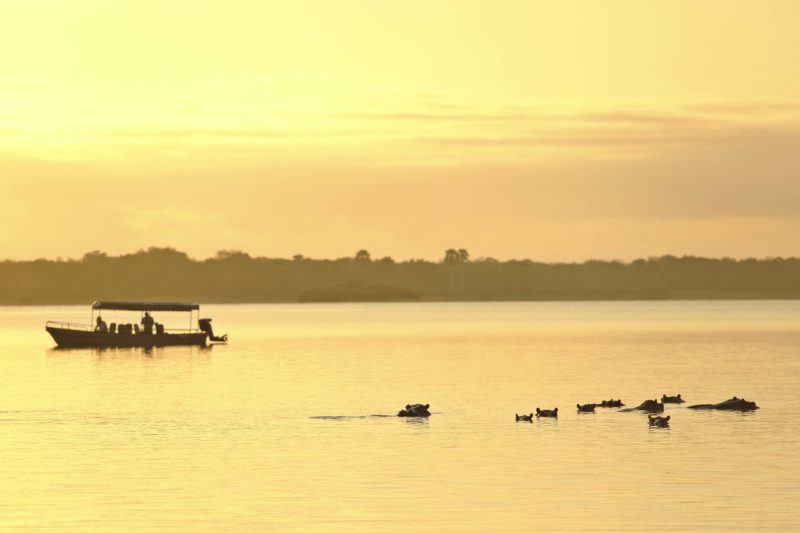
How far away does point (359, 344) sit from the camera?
157500 millimetres

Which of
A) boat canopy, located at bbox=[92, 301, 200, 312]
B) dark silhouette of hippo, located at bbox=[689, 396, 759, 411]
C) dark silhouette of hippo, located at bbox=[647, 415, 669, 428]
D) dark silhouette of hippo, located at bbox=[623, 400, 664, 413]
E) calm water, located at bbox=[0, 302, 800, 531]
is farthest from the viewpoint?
boat canopy, located at bbox=[92, 301, 200, 312]

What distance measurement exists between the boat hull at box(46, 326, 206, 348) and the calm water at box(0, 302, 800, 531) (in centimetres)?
3269

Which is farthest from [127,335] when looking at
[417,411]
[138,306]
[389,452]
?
[389,452]

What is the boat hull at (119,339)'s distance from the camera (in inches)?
5359

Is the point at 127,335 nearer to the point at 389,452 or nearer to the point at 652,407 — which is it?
the point at 652,407

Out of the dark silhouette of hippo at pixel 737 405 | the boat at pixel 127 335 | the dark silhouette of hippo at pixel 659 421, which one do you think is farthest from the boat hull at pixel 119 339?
the dark silhouette of hippo at pixel 659 421

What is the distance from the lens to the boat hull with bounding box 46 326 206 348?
136125 mm

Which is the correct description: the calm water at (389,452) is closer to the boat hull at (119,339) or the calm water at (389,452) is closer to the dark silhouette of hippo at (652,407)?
the dark silhouette of hippo at (652,407)

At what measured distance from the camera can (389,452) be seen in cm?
5003

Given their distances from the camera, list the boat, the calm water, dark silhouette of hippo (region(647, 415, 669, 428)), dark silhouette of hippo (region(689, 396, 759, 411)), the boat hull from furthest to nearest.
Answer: the boat hull, the boat, dark silhouette of hippo (region(689, 396, 759, 411)), dark silhouette of hippo (region(647, 415, 669, 428)), the calm water

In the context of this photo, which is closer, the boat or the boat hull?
the boat

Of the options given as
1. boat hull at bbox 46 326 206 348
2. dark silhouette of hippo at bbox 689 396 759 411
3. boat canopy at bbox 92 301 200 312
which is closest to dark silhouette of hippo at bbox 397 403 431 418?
dark silhouette of hippo at bbox 689 396 759 411

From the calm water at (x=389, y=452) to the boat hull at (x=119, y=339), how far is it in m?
32.7

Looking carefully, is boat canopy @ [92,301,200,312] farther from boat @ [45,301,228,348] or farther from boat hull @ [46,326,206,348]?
boat hull @ [46,326,206,348]
